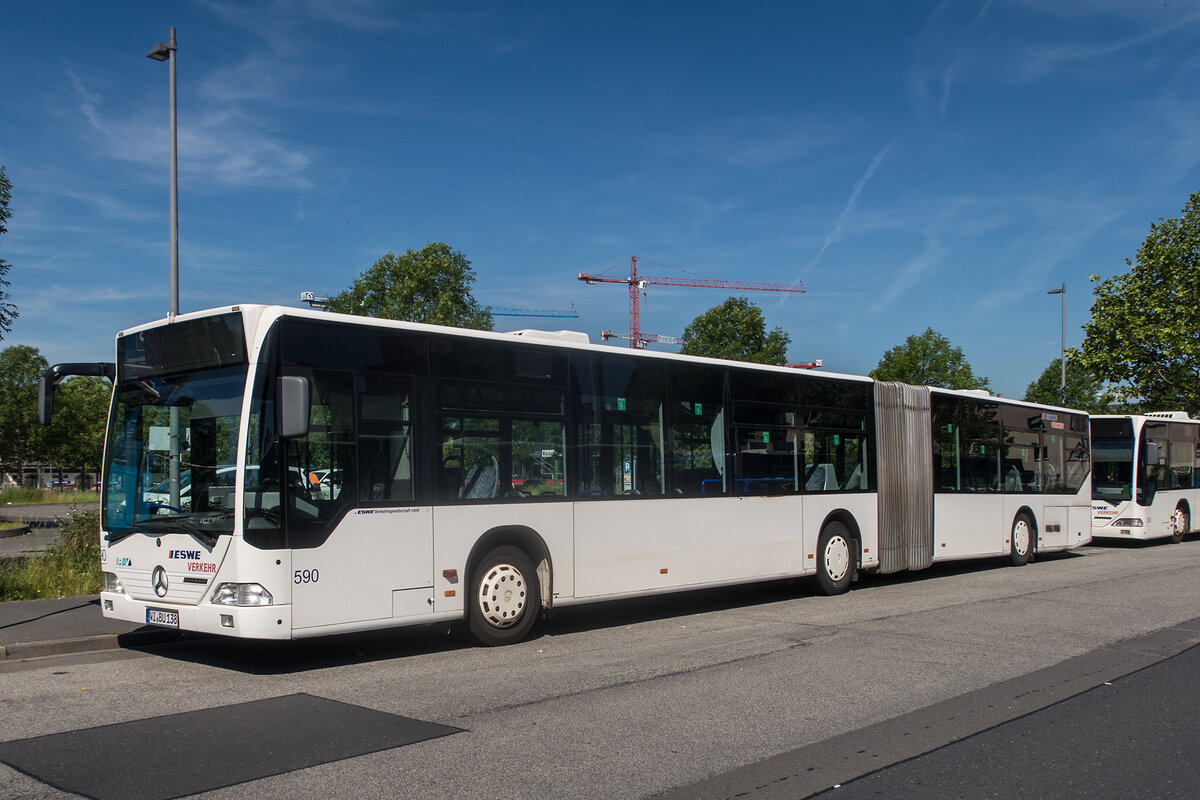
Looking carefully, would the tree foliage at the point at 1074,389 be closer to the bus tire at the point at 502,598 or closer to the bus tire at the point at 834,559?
→ the bus tire at the point at 834,559

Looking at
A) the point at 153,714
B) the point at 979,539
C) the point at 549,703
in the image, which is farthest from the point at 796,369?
the point at 153,714

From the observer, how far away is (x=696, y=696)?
741 centimetres

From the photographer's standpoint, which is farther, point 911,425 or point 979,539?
point 979,539

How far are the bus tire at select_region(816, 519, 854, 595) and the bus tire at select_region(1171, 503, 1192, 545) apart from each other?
1541cm

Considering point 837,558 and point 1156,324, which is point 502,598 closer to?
point 837,558

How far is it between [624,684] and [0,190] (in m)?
11.5

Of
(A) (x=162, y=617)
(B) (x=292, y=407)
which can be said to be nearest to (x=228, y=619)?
(A) (x=162, y=617)

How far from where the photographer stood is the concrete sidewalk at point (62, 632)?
29.7 feet

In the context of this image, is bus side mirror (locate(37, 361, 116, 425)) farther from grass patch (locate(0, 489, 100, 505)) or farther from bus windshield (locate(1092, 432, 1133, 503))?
grass patch (locate(0, 489, 100, 505))

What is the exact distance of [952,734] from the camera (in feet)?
20.8

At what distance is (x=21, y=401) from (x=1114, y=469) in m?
41.4

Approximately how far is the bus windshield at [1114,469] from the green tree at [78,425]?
43.3m

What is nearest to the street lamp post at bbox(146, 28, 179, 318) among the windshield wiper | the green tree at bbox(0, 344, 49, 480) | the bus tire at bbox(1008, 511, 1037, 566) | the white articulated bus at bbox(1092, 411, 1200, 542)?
the windshield wiper

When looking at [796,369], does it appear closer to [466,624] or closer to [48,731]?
[466,624]
